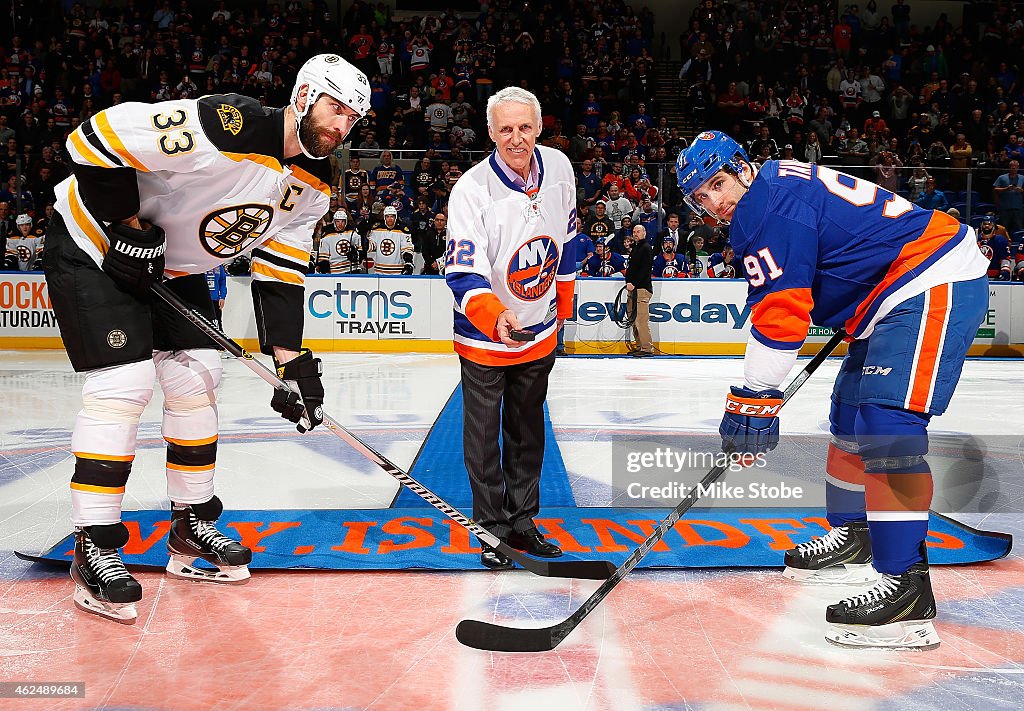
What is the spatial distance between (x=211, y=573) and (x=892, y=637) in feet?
6.54

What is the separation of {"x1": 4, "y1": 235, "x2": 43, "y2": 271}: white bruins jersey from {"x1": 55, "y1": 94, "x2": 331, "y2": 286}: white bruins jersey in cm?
891

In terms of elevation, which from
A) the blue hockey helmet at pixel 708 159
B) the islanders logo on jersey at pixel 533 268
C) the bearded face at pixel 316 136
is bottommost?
the islanders logo on jersey at pixel 533 268

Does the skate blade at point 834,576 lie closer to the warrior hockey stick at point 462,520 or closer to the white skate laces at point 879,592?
the white skate laces at point 879,592

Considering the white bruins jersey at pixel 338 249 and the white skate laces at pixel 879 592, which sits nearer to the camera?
the white skate laces at pixel 879 592

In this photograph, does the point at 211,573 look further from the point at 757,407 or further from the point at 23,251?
the point at 23,251

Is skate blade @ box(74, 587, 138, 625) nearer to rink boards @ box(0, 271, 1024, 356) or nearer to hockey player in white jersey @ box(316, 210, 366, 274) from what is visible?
rink boards @ box(0, 271, 1024, 356)

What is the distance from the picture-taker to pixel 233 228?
2.71 metres

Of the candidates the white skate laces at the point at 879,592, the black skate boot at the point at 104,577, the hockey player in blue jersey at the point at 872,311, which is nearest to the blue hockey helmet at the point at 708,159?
the hockey player in blue jersey at the point at 872,311

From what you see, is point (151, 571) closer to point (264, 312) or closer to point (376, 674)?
point (264, 312)

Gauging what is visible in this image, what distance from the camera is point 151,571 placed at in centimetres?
283

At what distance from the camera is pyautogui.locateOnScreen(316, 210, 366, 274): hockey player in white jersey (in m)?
10.7

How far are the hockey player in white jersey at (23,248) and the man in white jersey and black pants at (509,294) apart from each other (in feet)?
29.9

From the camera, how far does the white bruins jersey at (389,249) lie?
1072 cm

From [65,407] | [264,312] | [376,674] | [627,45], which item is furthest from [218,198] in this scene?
[627,45]
